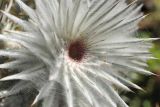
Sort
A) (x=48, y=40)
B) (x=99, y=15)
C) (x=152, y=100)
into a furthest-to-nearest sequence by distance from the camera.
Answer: (x=152, y=100), (x=99, y=15), (x=48, y=40)

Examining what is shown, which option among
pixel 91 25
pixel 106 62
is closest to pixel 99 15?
pixel 91 25

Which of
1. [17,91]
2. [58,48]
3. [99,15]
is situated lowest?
[17,91]

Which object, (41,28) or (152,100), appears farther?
(152,100)

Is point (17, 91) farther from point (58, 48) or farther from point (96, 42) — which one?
point (96, 42)

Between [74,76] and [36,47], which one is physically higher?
[36,47]
